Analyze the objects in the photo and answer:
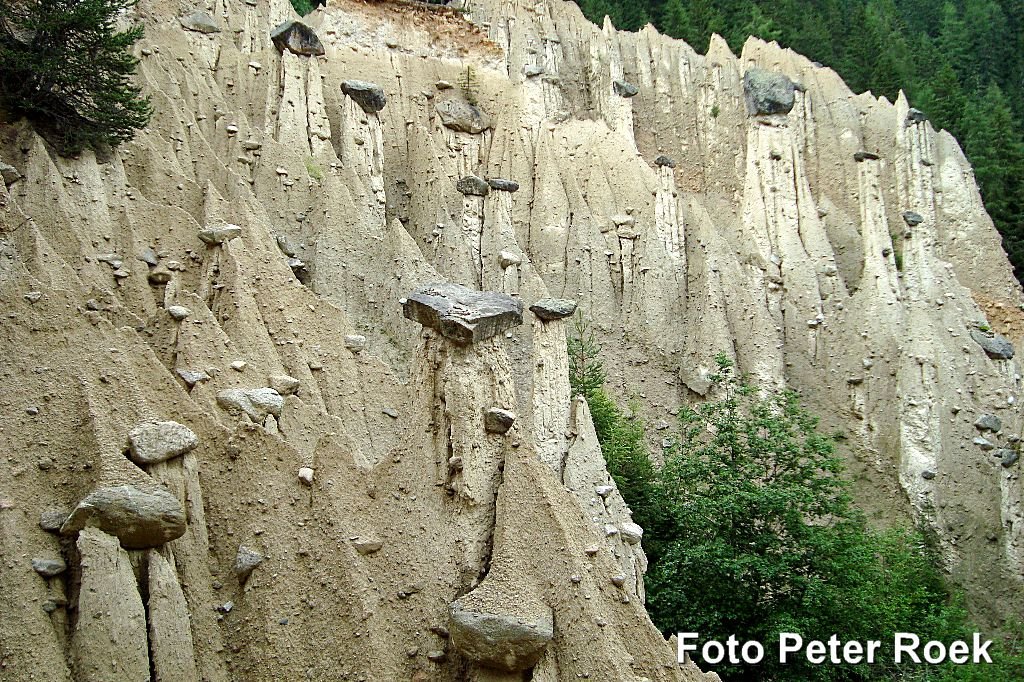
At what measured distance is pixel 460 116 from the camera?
2689 centimetres

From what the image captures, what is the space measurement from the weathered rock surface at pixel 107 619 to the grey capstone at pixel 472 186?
16.0 metres

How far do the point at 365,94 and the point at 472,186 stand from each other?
3535 millimetres

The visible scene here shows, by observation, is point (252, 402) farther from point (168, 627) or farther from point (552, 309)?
point (552, 309)

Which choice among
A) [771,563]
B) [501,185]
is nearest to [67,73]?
[501,185]

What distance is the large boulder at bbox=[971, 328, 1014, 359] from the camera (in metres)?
26.2

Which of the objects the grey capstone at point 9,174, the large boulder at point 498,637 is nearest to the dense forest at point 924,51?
the large boulder at point 498,637

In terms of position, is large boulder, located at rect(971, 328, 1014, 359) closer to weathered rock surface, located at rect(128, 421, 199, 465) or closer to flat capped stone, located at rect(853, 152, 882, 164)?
flat capped stone, located at rect(853, 152, 882, 164)

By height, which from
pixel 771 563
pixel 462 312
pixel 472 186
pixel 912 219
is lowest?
pixel 771 563

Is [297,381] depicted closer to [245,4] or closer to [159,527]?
[159,527]

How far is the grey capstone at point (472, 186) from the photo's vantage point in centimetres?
2325

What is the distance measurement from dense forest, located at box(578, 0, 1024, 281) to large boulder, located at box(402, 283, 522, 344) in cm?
3054

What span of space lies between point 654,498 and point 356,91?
12301mm

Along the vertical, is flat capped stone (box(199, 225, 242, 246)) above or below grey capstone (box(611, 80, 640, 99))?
below

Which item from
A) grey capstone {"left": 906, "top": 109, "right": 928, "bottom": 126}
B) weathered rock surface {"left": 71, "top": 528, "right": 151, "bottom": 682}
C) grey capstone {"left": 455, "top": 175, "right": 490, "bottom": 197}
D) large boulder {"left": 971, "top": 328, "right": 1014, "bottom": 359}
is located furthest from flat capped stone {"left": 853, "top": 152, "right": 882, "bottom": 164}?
weathered rock surface {"left": 71, "top": 528, "right": 151, "bottom": 682}
